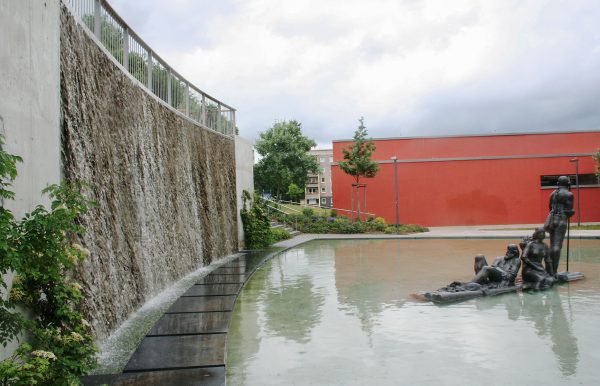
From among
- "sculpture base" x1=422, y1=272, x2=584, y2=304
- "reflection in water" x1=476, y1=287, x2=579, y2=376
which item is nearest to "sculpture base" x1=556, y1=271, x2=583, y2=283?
"reflection in water" x1=476, y1=287, x2=579, y2=376

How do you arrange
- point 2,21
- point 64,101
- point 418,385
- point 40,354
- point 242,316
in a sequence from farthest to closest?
point 242,316
point 64,101
point 418,385
point 2,21
point 40,354

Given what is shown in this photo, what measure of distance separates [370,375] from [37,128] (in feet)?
12.4

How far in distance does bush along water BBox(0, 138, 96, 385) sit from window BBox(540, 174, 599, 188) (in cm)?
2667

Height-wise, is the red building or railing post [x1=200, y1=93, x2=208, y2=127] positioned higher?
railing post [x1=200, y1=93, x2=208, y2=127]

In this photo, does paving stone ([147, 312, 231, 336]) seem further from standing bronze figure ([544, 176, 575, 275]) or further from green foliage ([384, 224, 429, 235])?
green foliage ([384, 224, 429, 235])

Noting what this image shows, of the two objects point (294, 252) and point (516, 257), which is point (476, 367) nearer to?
point (516, 257)

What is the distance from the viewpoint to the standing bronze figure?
8.95 m

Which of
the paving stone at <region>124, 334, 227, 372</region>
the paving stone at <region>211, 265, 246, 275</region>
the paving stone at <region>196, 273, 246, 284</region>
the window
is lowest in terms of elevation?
the paving stone at <region>124, 334, 227, 372</region>

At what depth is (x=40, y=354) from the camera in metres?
3.01

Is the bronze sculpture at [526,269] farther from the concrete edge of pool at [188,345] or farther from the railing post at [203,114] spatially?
the railing post at [203,114]

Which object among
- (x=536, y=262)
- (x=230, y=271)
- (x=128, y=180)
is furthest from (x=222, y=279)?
(x=536, y=262)

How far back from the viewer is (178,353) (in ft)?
14.9

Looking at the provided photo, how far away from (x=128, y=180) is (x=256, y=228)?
8228 mm

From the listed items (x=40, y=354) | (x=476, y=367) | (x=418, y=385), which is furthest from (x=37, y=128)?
(x=476, y=367)
